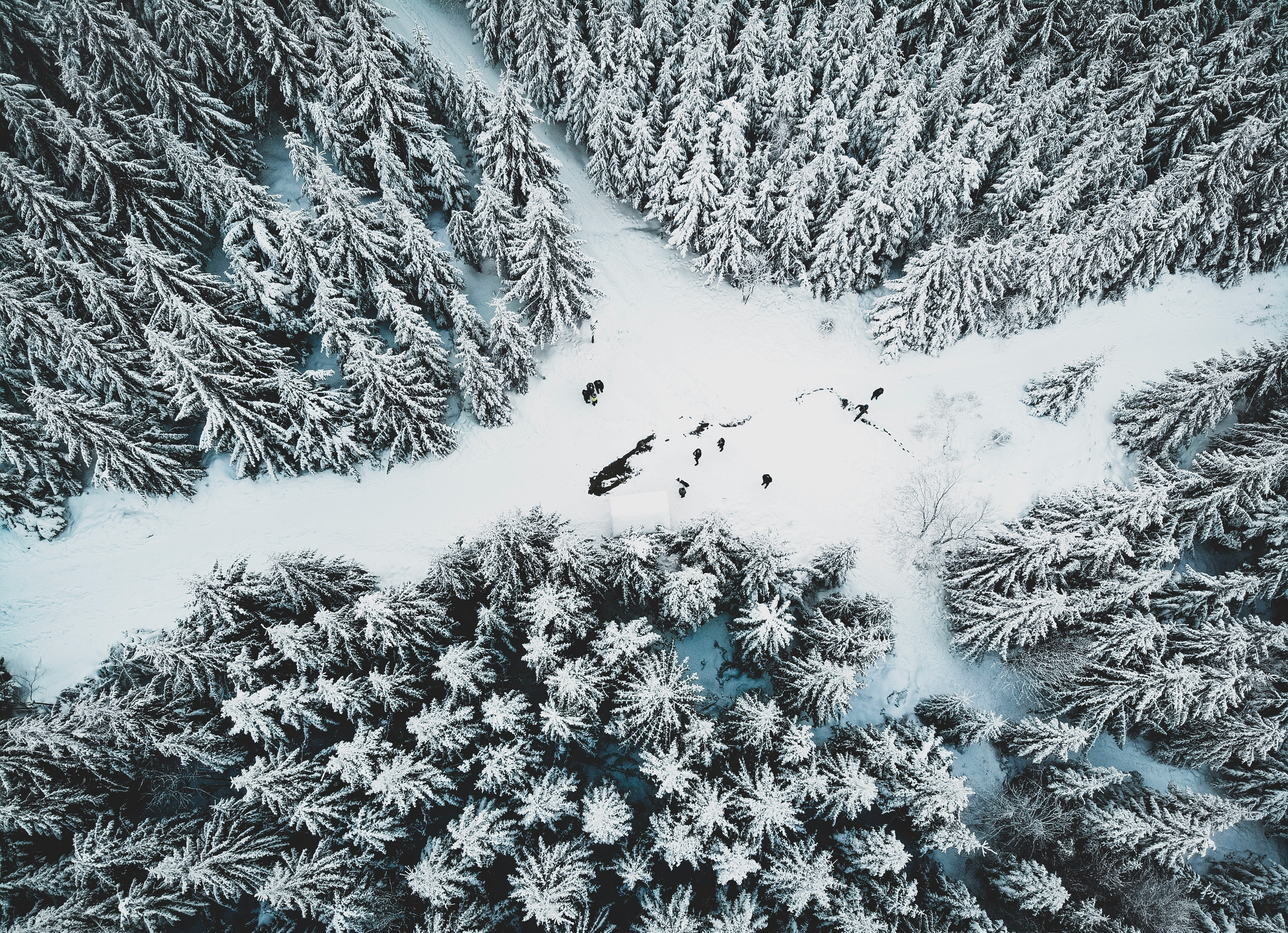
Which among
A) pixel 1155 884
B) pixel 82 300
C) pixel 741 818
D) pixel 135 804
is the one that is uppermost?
pixel 82 300

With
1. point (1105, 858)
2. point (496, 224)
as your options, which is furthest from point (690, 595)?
point (496, 224)

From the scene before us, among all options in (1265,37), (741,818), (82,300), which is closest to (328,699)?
(741,818)

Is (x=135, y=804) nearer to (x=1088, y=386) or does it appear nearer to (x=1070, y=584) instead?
(x=1070, y=584)

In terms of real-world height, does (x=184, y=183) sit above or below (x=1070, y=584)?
above

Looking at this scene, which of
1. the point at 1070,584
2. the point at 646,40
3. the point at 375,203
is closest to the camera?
the point at 1070,584

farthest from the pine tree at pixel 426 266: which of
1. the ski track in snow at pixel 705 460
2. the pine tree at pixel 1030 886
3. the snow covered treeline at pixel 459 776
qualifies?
the pine tree at pixel 1030 886

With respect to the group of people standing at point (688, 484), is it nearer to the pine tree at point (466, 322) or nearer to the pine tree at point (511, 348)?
the pine tree at point (511, 348)
